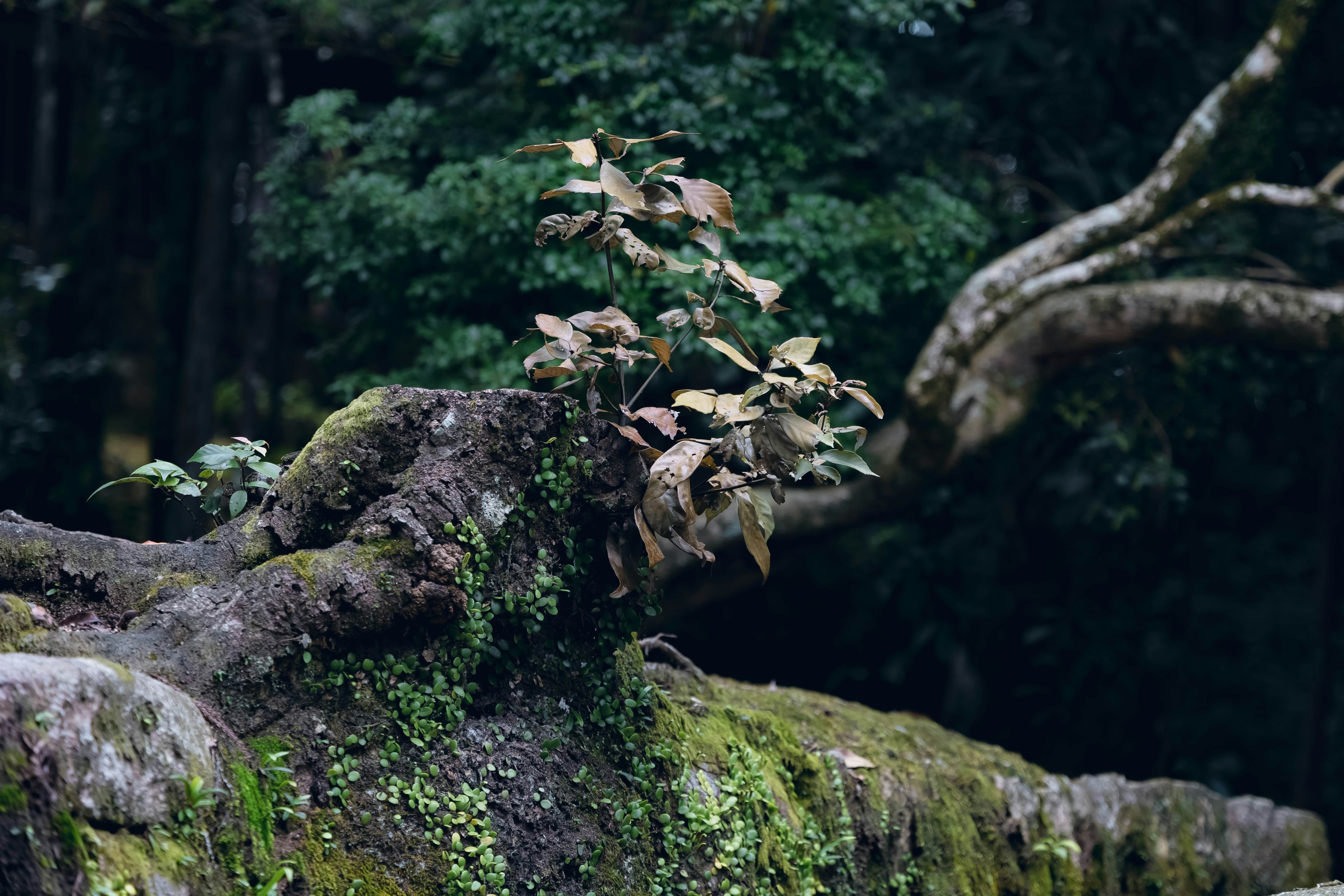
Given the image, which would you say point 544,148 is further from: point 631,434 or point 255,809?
point 255,809

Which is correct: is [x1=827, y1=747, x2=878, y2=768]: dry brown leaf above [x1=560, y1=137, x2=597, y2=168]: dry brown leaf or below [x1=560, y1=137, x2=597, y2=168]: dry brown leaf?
below

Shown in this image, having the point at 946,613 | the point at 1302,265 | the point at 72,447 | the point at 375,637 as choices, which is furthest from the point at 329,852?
the point at 72,447

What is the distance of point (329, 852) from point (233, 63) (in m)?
6.84

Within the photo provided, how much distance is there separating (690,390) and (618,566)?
0.47 m

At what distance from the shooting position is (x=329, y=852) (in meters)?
2.14

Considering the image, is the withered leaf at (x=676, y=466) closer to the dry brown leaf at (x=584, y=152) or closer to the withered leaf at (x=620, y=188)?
the withered leaf at (x=620, y=188)

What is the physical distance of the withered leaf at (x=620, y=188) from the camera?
2.32 metres

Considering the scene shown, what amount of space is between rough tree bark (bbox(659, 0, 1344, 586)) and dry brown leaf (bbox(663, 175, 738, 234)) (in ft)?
9.10

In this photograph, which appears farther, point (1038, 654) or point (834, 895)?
point (1038, 654)

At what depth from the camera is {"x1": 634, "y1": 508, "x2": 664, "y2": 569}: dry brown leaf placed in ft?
7.87

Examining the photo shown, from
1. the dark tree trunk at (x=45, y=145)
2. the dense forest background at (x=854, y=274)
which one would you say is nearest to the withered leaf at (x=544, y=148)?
the dense forest background at (x=854, y=274)

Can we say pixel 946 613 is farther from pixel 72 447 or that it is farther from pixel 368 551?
pixel 72 447

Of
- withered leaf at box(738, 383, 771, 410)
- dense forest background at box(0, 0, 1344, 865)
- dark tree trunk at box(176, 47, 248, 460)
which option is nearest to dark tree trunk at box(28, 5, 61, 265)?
dense forest background at box(0, 0, 1344, 865)

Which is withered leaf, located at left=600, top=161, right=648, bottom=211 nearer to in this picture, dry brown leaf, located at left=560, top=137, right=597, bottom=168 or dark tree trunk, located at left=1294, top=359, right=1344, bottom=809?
dry brown leaf, located at left=560, top=137, right=597, bottom=168
